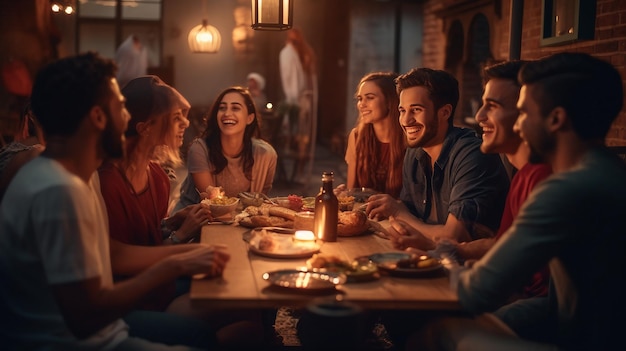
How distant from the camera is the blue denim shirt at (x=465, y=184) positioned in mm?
4152

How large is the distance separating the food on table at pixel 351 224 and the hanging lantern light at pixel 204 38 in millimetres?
9573

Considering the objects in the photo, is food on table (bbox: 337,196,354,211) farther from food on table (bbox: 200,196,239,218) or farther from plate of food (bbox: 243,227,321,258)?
plate of food (bbox: 243,227,321,258)

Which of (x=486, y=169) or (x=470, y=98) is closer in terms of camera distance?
(x=486, y=169)

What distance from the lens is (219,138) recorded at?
5707mm

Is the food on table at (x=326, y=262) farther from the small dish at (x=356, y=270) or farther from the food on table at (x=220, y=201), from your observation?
the food on table at (x=220, y=201)

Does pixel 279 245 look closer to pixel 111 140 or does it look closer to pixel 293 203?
pixel 111 140

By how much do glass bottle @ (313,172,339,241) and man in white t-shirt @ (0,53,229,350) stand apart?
45.4 inches

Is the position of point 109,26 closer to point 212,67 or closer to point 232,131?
point 212,67

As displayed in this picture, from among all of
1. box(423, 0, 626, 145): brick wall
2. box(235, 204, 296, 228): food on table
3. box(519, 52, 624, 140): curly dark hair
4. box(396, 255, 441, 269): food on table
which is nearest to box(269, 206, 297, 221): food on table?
box(235, 204, 296, 228): food on table

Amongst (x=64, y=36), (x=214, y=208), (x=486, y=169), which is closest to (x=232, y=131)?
(x=214, y=208)

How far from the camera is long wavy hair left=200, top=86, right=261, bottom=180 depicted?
5.59m

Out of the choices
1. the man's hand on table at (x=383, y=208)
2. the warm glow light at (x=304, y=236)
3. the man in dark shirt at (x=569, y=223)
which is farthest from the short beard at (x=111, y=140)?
the man's hand on table at (x=383, y=208)

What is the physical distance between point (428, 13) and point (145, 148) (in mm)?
8748

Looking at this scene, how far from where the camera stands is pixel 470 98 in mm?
10789
